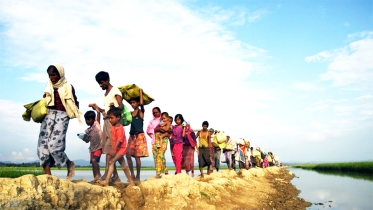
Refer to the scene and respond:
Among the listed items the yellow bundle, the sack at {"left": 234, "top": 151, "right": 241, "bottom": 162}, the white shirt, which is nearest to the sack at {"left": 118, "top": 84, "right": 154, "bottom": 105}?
the white shirt

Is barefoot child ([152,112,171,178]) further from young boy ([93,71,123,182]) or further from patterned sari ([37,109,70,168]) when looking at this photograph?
patterned sari ([37,109,70,168])

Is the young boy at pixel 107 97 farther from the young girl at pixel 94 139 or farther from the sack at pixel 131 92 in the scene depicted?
the sack at pixel 131 92

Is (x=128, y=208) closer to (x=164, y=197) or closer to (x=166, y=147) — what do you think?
(x=164, y=197)

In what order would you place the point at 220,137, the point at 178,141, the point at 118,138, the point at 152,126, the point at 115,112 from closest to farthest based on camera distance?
the point at 118,138 → the point at 115,112 → the point at 152,126 → the point at 178,141 → the point at 220,137

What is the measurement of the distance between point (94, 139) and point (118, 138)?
2.47ft

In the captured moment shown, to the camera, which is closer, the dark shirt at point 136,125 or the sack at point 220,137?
the dark shirt at point 136,125

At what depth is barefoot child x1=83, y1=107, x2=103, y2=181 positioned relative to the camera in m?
5.74


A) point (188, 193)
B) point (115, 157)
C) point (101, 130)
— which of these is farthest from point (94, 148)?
point (188, 193)

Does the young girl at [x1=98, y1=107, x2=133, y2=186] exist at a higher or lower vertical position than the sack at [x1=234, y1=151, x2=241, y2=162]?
higher

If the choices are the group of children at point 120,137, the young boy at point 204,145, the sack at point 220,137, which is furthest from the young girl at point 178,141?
the sack at point 220,137

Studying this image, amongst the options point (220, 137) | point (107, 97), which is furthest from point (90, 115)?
point (220, 137)

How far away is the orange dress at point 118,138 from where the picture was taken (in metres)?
5.32

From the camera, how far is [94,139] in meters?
5.83

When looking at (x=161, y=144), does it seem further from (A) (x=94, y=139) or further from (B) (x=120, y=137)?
(B) (x=120, y=137)
